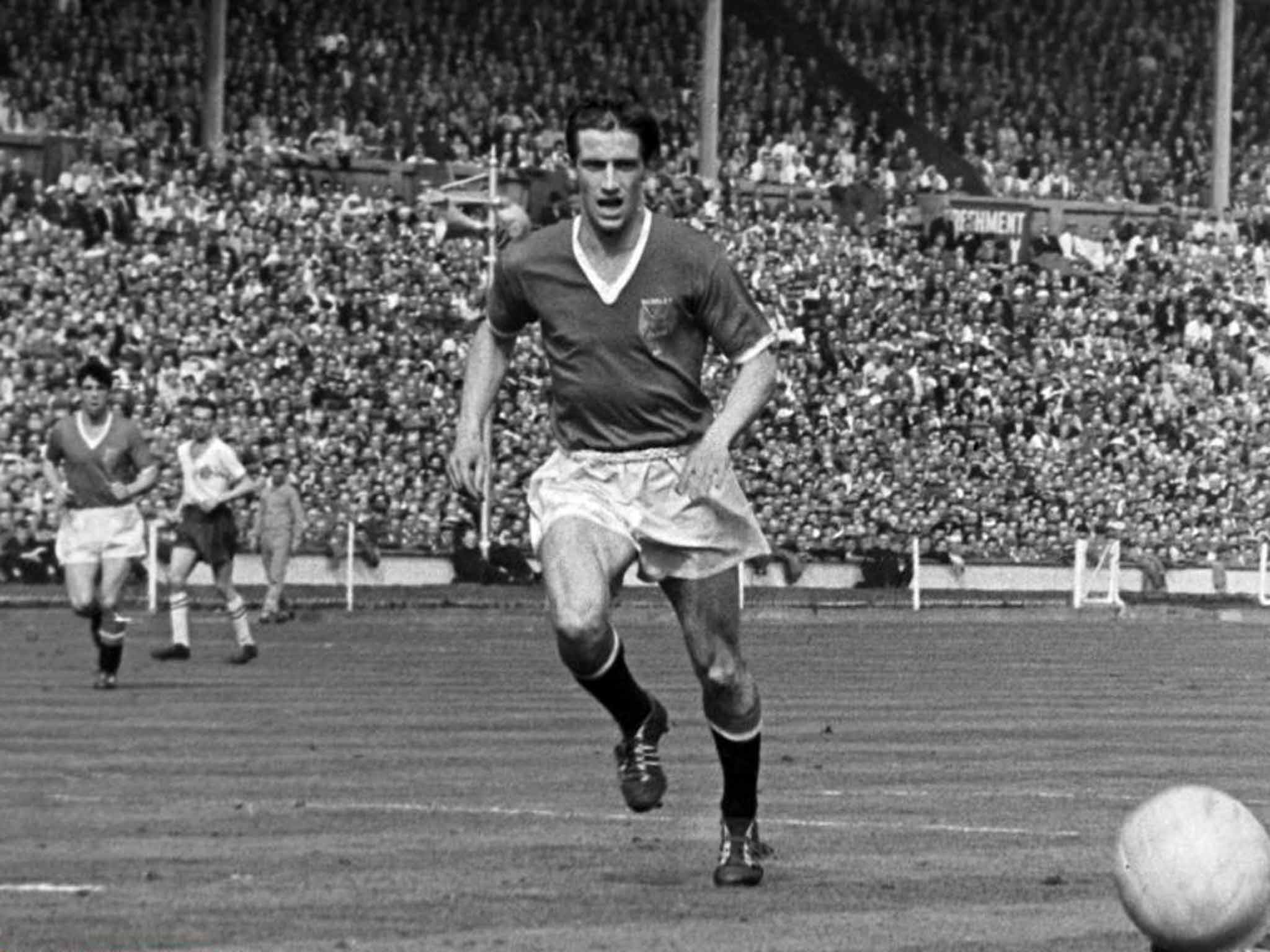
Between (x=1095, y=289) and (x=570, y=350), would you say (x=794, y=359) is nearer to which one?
(x=1095, y=289)

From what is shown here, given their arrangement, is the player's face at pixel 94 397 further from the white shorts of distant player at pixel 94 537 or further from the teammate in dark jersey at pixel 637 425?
the teammate in dark jersey at pixel 637 425

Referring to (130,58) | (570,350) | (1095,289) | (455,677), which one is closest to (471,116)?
(130,58)

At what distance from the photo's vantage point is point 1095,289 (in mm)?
54344

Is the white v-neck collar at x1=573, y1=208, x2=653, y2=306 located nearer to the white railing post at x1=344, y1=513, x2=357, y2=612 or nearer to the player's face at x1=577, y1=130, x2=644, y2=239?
Result: the player's face at x1=577, y1=130, x2=644, y2=239

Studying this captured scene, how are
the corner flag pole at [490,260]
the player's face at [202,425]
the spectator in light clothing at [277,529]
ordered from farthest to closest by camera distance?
1. the corner flag pole at [490,260]
2. the spectator in light clothing at [277,529]
3. the player's face at [202,425]

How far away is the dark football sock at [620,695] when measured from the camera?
11.3m

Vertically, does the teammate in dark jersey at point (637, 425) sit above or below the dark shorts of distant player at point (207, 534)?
above

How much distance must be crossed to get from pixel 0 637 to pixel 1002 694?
37.5ft

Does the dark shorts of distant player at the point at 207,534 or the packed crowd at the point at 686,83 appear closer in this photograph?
the dark shorts of distant player at the point at 207,534

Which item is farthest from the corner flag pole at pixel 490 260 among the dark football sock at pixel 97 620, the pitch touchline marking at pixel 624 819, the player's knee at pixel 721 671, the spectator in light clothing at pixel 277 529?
the player's knee at pixel 721 671

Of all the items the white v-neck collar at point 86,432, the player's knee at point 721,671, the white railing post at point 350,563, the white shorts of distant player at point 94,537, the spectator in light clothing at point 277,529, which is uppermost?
the player's knee at point 721,671

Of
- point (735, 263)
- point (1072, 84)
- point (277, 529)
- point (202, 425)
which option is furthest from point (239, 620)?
point (1072, 84)

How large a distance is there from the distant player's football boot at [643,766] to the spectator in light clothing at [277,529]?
83.1ft

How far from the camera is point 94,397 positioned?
22.8m
